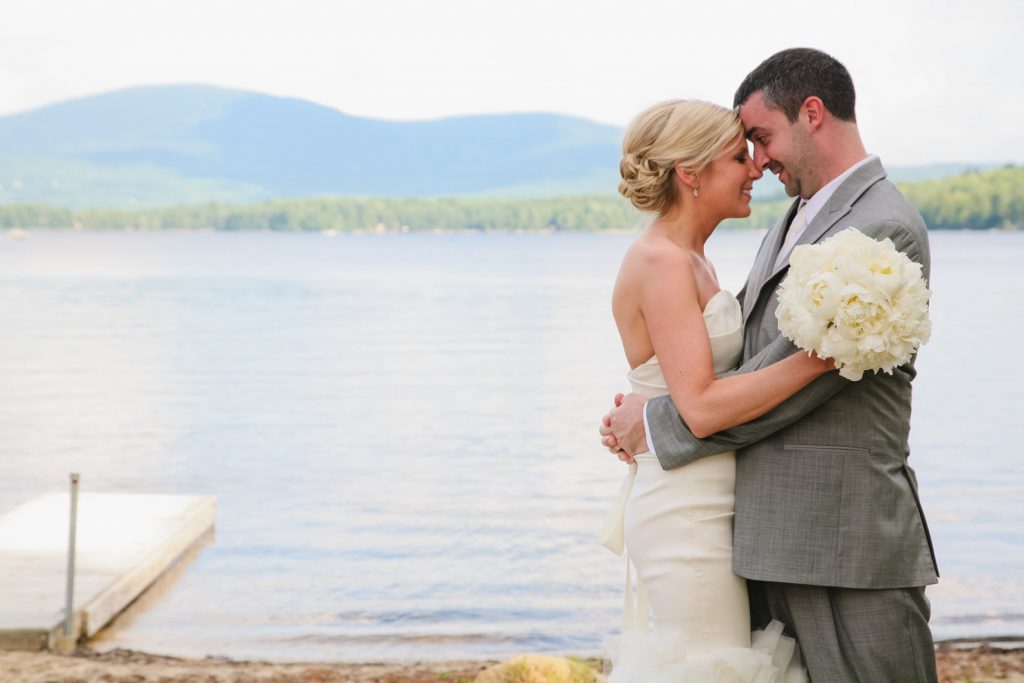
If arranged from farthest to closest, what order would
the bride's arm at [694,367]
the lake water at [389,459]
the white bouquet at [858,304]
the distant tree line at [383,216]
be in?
1. the distant tree line at [383,216]
2. the lake water at [389,459]
3. the bride's arm at [694,367]
4. the white bouquet at [858,304]

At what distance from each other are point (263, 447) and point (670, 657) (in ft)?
50.9

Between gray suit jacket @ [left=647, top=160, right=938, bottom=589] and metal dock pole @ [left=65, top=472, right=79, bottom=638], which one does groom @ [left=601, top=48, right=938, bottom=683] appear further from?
metal dock pole @ [left=65, top=472, right=79, bottom=638]

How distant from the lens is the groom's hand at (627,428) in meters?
3.41

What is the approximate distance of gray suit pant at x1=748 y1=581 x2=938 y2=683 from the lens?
3.15 m

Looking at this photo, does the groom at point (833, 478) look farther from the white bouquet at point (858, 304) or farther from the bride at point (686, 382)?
the white bouquet at point (858, 304)

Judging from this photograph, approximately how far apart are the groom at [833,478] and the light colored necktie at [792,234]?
3 cm

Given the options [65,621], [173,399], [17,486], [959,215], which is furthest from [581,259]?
[65,621]

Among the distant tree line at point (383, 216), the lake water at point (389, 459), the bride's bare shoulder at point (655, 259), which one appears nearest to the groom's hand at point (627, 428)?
the bride's bare shoulder at point (655, 259)

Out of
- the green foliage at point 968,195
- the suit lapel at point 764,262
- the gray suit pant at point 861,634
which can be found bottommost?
the gray suit pant at point 861,634

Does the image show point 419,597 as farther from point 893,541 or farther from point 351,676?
point 893,541

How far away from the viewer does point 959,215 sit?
4840 inches

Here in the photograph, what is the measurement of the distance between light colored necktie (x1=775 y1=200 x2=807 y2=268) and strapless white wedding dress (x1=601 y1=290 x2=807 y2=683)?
0.19 metres

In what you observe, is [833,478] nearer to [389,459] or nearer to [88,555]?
[88,555]

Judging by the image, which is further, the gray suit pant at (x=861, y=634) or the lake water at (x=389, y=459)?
the lake water at (x=389, y=459)
